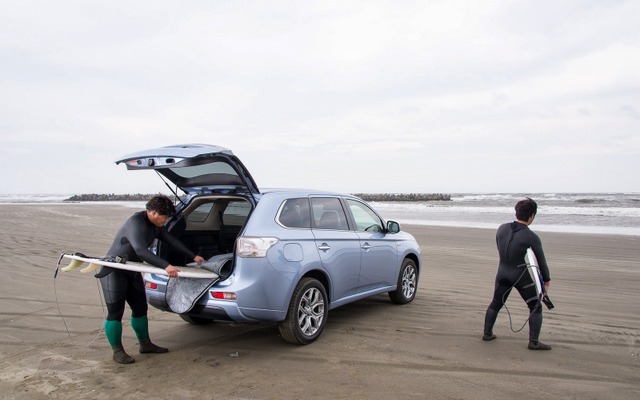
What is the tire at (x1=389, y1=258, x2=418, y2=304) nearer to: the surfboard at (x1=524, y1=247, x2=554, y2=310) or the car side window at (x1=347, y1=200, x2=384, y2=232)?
the car side window at (x1=347, y1=200, x2=384, y2=232)

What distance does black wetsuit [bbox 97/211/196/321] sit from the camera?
463cm

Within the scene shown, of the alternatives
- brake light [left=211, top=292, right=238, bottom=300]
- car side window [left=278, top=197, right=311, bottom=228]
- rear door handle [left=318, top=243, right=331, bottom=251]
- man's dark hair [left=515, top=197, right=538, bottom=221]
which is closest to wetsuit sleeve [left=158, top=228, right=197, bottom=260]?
brake light [left=211, top=292, right=238, bottom=300]

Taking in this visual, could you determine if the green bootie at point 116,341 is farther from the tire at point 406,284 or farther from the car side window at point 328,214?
the tire at point 406,284

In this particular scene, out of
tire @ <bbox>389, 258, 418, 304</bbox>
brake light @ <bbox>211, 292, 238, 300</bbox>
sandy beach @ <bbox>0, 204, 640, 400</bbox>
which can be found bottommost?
sandy beach @ <bbox>0, 204, 640, 400</bbox>

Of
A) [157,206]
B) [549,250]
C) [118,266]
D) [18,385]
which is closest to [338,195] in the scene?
[157,206]

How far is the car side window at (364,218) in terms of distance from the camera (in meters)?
6.46

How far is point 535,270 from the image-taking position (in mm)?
5062

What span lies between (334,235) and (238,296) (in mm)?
1556

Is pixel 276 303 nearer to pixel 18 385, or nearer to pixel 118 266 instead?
pixel 118 266

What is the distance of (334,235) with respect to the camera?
5723 mm

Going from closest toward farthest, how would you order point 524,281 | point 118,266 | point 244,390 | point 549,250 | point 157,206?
point 244,390
point 118,266
point 157,206
point 524,281
point 549,250

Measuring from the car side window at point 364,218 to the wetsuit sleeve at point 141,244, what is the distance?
2670 millimetres

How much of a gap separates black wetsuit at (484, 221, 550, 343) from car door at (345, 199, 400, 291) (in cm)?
164

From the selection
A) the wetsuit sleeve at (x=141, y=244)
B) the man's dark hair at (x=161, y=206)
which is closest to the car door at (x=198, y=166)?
the man's dark hair at (x=161, y=206)
